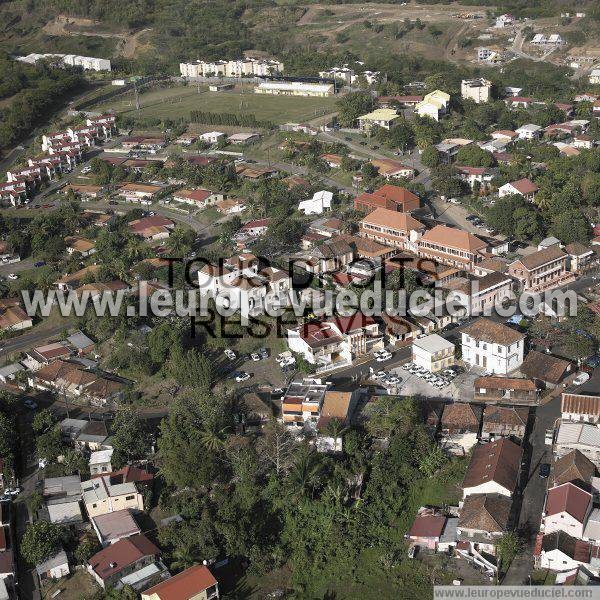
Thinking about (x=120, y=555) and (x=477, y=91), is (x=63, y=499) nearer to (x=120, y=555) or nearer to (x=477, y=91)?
(x=120, y=555)

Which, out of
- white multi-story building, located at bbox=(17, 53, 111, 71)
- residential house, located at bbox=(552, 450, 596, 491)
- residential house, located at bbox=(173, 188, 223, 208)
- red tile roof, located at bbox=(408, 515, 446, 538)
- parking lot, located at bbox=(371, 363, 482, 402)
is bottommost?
red tile roof, located at bbox=(408, 515, 446, 538)

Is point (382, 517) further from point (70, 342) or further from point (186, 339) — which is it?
point (70, 342)

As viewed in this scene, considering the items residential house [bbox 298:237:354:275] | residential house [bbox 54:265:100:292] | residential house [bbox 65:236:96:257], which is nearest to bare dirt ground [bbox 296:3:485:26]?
residential house [bbox 298:237:354:275]

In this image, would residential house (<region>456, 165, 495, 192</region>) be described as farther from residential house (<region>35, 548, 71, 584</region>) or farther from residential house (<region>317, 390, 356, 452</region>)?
residential house (<region>35, 548, 71, 584</region>)

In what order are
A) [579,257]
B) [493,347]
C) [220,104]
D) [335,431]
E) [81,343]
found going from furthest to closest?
[220,104]
[579,257]
[81,343]
[493,347]
[335,431]

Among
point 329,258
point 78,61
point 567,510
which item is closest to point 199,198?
point 329,258

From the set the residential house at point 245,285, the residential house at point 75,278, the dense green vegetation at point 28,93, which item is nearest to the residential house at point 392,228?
the residential house at point 245,285
